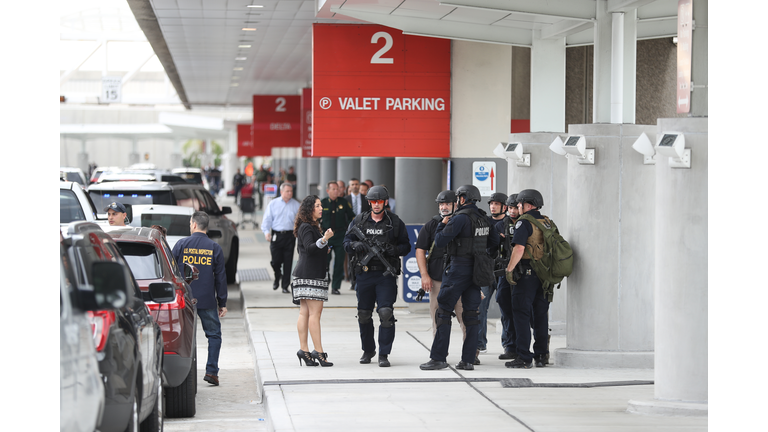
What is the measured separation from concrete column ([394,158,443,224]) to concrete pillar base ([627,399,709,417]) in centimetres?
833

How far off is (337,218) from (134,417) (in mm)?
11051

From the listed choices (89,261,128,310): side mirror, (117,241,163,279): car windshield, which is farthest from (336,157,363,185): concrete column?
(89,261,128,310): side mirror

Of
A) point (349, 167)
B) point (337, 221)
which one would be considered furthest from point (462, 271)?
point (349, 167)

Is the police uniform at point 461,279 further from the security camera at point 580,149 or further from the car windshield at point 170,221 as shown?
the car windshield at point 170,221

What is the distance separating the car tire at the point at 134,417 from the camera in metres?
5.14

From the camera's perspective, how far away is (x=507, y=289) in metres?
10.5

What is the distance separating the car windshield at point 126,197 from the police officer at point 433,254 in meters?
6.73

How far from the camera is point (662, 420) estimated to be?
7.46 meters

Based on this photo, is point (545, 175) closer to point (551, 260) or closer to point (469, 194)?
point (551, 260)

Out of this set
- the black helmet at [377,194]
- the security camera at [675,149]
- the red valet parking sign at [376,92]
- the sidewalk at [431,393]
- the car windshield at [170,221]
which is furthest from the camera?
the car windshield at [170,221]

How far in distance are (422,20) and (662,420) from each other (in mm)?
6861

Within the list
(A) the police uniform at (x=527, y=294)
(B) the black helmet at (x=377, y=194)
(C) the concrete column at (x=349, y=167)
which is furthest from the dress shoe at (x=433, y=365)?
(C) the concrete column at (x=349, y=167)

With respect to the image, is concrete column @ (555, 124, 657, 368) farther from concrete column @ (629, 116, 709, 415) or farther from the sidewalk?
concrete column @ (629, 116, 709, 415)

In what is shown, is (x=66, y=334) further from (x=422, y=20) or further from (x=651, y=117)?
(x=651, y=117)
